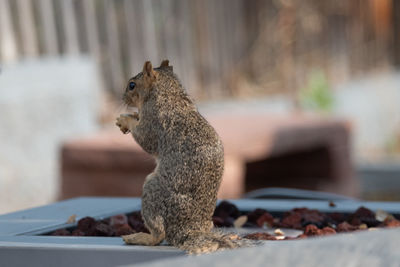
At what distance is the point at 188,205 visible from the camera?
1809 millimetres

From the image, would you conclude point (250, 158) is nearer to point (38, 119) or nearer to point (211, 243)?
point (38, 119)

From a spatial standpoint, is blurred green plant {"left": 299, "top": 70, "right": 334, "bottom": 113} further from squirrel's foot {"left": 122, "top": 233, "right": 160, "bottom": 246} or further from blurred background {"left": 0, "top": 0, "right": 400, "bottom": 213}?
squirrel's foot {"left": 122, "top": 233, "right": 160, "bottom": 246}

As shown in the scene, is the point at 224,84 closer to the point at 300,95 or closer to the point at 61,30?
the point at 300,95

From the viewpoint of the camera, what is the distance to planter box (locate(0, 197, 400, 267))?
5.52 feet

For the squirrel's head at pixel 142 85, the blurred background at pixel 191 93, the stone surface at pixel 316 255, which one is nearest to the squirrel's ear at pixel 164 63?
the squirrel's head at pixel 142 85

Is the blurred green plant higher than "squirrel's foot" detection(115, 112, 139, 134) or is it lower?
lower

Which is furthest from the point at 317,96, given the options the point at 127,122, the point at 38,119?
the point at 127,122

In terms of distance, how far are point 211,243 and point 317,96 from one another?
692cm

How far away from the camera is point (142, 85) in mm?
1975

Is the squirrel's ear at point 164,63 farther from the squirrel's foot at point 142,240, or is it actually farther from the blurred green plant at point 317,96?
the blurred green plant at point 317,96

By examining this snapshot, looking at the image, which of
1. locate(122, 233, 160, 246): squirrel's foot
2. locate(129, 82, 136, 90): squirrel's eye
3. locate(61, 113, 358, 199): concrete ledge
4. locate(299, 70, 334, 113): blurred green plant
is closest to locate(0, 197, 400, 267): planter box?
locate(122, 233, 160, 246): squirrel's foot

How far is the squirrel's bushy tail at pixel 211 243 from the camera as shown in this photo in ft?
5.55

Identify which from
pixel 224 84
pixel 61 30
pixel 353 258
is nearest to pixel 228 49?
pixel 224 84

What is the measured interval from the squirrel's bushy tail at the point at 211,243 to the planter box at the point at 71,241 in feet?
0.13
